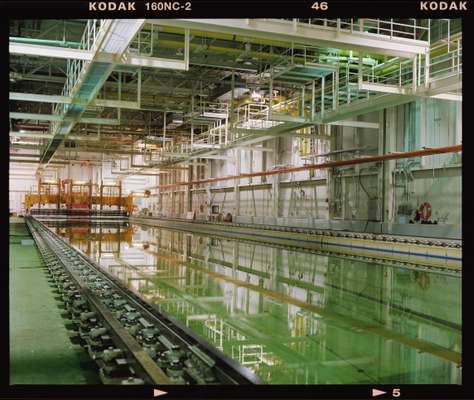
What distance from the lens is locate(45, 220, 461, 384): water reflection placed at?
11.6ft

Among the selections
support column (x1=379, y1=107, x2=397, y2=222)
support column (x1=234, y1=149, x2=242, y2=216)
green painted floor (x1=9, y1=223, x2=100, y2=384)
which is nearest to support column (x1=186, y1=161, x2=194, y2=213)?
support column (x1=234, y1=149, x2=242, y2=216)

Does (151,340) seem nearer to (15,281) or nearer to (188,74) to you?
(15,281)

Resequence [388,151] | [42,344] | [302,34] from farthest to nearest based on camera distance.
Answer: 1. [388,151]
2. [302,34]
3. [42,344]

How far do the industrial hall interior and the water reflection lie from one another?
0.10 feet

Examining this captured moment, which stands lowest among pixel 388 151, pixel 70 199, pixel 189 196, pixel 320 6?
pixel 70 199

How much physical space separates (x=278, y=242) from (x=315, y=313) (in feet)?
31.8

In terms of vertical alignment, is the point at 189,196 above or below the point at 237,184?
below

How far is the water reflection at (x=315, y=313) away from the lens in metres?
3.54

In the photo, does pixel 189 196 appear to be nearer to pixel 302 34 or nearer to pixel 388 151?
pixel 388 151

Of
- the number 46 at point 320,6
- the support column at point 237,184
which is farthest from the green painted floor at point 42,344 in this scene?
the support column at point 237,184

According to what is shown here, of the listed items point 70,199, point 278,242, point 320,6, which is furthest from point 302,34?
point 70,199

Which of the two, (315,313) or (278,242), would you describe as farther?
(278,242)

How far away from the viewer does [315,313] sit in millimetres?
5418
